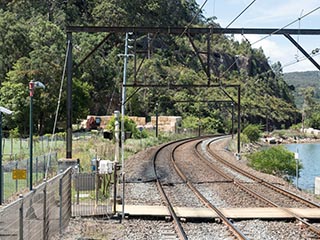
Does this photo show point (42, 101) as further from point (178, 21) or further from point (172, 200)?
point (178, 21)

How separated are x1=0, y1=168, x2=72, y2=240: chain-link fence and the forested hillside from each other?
13980mm

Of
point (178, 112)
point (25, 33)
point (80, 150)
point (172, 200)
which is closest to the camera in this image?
point (172, 200)

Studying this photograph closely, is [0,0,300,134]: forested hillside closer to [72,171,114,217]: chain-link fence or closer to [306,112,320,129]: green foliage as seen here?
[306,112,320,129]: green foliage

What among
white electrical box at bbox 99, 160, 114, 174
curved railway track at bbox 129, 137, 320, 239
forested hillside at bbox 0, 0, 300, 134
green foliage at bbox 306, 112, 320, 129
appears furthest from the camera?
green foliage at bbox 306, 112, 320, 129

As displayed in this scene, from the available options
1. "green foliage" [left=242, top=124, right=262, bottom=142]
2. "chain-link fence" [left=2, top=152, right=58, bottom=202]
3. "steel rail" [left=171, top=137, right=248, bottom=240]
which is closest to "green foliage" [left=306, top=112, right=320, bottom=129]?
"green foliage" [left=242, top=124, right=262, bottom=142]

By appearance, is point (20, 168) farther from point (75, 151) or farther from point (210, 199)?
point (75, 151)

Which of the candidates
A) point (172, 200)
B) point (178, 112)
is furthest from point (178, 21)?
point (172, 200)

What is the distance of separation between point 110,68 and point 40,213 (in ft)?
302

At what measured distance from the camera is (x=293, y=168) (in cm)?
3419

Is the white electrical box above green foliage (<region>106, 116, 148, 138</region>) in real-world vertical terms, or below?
below

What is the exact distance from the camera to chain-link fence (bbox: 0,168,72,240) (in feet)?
24.2

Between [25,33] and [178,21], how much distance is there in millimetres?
89221

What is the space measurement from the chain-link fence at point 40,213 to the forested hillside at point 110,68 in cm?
1398

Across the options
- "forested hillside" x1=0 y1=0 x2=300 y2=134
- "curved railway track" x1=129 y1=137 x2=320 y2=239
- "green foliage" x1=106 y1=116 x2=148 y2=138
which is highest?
"forested hillside" x1=0 y1=0 x2=300 y2=134
